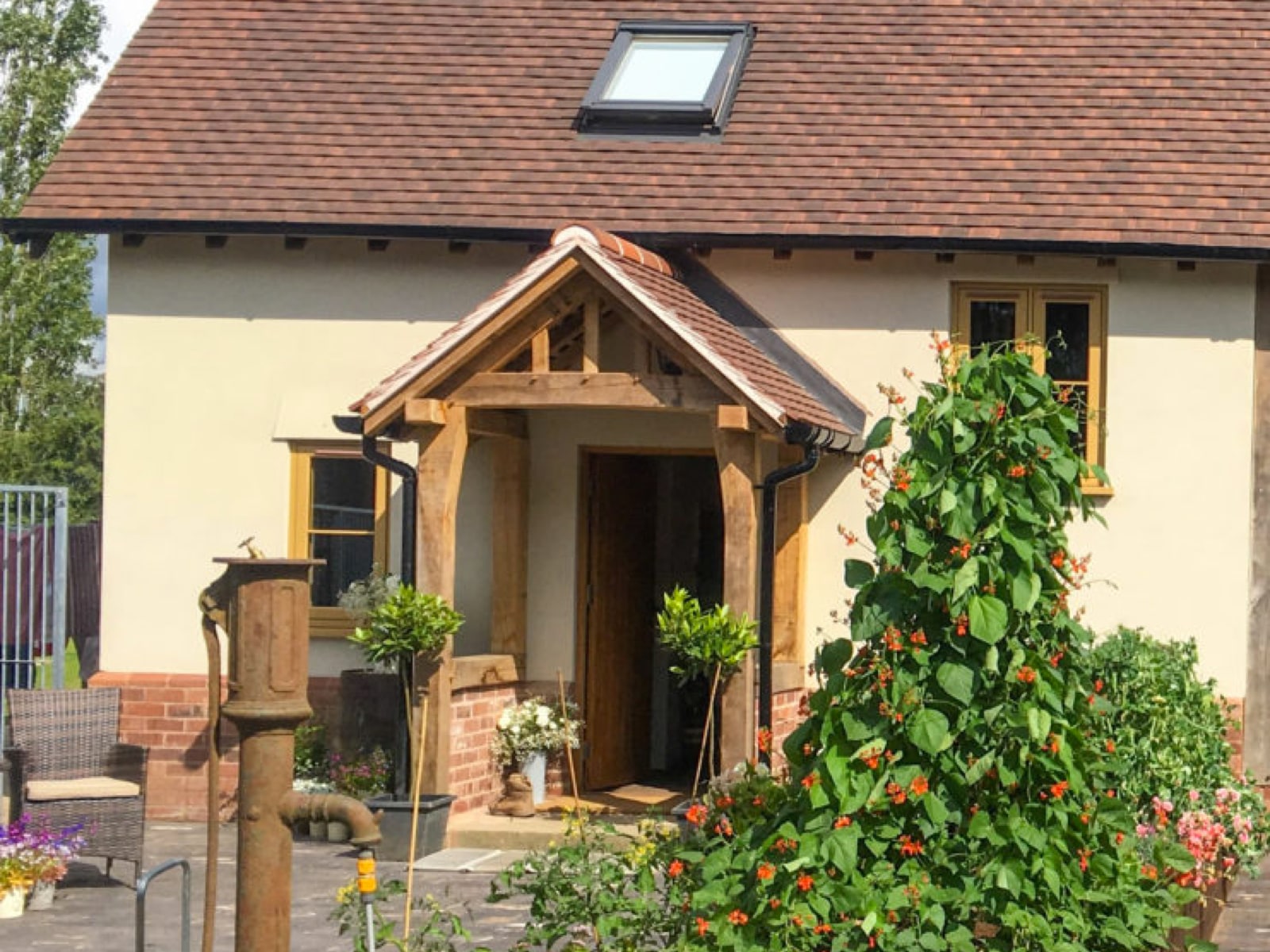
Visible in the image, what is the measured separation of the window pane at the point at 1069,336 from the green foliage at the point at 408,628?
4833 millimetres

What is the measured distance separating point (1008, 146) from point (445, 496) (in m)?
5.13

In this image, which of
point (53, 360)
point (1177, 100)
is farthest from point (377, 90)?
point (53, 360)

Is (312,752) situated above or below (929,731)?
below

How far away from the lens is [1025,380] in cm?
818

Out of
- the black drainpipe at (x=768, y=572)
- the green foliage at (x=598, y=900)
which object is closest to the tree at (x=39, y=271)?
the black drainpipe at (x=768, y=572)

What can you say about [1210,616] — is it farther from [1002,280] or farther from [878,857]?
[878,857]

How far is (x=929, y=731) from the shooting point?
7832 millimetres

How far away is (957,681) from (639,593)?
9396mm

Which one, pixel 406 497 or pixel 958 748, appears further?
pixel 406 497

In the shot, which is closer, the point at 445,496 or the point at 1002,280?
the point at 445,496

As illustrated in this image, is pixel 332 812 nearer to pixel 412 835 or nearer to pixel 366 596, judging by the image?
pixel 412 835

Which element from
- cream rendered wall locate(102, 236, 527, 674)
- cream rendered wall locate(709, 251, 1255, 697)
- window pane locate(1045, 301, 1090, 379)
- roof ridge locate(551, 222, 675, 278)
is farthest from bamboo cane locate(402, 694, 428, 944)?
window pane locate(1045, 301, 1090, 379)

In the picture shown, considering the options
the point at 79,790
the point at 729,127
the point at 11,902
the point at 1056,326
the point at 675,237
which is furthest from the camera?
the point at 729,127

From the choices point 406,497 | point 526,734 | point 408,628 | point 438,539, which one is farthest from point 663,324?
point 526,734
